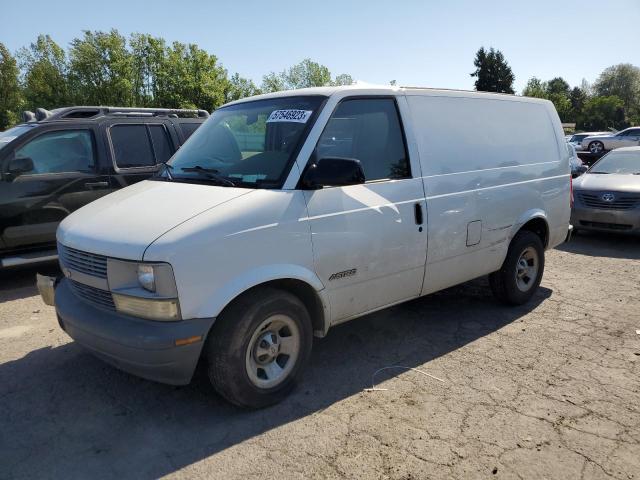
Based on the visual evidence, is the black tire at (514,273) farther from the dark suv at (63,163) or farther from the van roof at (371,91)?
the dark suv at (63,163)

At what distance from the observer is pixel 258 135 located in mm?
3754

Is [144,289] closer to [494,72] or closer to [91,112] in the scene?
[91,112]

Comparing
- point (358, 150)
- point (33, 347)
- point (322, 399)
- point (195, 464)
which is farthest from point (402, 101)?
point (33, 347)

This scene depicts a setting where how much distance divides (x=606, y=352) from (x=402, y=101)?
275cm

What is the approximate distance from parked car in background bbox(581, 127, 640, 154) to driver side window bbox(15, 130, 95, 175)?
24082mm

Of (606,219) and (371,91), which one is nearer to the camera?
(371,91)

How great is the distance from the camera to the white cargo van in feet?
9.33

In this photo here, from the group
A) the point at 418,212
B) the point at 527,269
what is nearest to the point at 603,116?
the point at 527,269

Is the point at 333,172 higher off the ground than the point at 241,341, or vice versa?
the point at 333,172

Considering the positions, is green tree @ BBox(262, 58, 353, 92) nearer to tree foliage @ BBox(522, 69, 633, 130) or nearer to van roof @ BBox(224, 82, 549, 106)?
tree foliage @ BBox(522, 69, 633, 130)

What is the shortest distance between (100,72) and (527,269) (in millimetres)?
46728

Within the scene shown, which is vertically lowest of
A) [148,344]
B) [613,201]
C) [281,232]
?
[613,201]

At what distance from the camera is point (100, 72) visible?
1716 inches

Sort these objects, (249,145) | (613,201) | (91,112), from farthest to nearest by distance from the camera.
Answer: (613,201) < (91,112) < (249,145)
